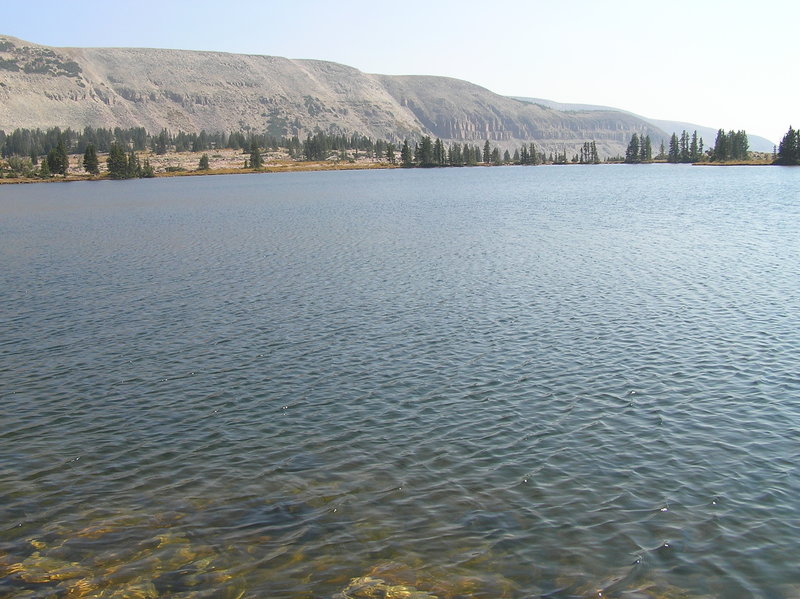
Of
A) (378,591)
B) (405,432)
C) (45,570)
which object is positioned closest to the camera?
(378,591)

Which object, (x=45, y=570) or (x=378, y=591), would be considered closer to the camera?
(x=378, y=591)

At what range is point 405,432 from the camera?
21.3 metres

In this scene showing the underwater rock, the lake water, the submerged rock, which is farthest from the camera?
the lake water

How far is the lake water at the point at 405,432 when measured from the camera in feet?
47.0

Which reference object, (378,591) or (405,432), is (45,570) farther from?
(405,432)

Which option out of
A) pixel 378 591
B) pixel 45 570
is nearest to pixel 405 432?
pixel 378 591

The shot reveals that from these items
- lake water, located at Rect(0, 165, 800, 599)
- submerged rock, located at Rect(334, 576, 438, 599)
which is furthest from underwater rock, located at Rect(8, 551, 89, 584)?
submerged rock, located at Rect(334, 576, 438, 599)

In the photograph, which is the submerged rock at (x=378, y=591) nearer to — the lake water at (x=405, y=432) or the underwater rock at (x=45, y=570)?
the lake water at (x=405, y=432)

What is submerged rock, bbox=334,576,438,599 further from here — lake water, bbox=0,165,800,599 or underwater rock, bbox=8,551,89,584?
underwater rock, bbox=8,551,89,584

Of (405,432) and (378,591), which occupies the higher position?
(405,432)

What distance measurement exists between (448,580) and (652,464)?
8.36m

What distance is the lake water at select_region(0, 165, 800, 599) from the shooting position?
14336 millimetres

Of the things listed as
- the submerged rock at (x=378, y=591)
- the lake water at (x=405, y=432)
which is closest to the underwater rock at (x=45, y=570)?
the lake water at (x=405, y=432)

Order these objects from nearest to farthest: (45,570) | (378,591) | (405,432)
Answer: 1. (378,591)
2. (45,570)
3. (405,432)
